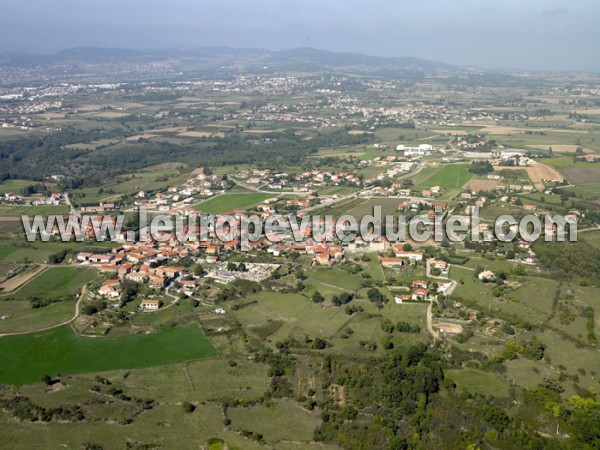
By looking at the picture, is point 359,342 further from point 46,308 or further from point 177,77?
point 177,77

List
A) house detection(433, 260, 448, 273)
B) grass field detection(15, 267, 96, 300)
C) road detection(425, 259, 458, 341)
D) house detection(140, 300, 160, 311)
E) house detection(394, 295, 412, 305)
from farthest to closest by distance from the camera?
1. house detection(433, 260, 448, 273)
2. grass field detection(15, 267, 96, 300)
3. house detection(394, 295, 412, 305)
4. house detection(140, 300, 160, 311)
5. road detection(425, 259, 458, 341)

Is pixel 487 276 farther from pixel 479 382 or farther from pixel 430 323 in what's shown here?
pixel 479 382

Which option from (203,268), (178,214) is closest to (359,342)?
(203,268)

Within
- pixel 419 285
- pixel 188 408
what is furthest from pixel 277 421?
pixel 419 285

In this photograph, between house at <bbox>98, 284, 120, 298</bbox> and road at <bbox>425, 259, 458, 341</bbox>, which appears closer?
road at <bbox>425, 259, 458, 341</bbox>

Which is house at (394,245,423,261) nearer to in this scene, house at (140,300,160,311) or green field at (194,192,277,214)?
house at (140,300,160,311)

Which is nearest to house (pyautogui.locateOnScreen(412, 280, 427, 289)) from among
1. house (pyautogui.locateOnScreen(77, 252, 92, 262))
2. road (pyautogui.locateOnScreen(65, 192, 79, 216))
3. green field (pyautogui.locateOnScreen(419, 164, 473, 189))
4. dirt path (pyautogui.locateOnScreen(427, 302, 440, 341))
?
dirt path (pyautogui.locateOnScreen(427, 302, 440, 341))

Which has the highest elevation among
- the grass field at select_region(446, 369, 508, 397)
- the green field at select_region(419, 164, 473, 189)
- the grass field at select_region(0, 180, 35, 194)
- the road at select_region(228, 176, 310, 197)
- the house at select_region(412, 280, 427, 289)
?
the green field at select_region(419, 164, 473, 189)
